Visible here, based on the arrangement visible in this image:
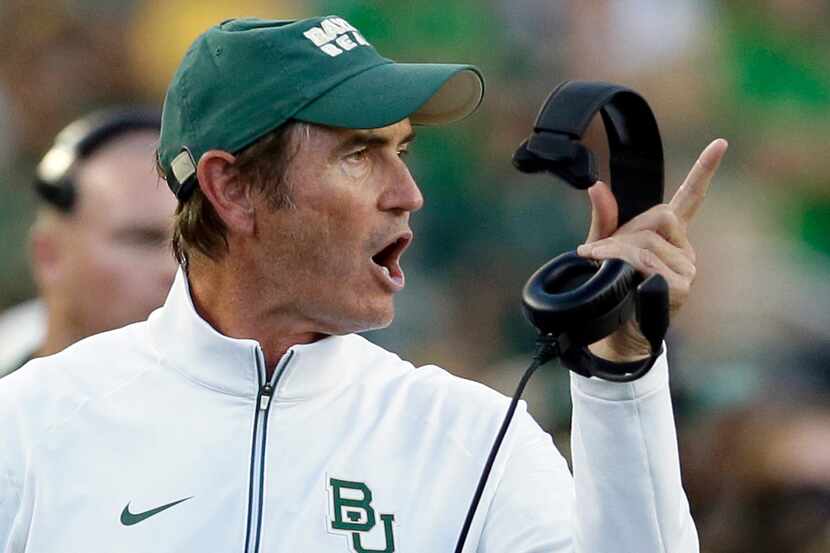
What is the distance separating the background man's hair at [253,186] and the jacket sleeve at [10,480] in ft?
1.48

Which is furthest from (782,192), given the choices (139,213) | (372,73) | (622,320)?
(622,320)

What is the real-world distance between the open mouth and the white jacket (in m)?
0.14

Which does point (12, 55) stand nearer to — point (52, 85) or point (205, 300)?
point (52, 85)

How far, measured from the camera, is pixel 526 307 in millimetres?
2131

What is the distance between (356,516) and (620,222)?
0.62m

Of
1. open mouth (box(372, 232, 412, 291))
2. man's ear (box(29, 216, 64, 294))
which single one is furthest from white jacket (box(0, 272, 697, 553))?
man's ear (box(29, 216, 64, 294))

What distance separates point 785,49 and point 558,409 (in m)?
2.17

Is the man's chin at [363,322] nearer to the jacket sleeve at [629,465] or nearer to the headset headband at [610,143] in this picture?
the jacket sleeve at [629,465]

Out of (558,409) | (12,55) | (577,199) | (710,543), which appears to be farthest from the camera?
(12,55)

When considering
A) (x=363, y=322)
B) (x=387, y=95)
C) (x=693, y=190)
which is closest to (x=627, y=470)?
→ (x=693, y=190)

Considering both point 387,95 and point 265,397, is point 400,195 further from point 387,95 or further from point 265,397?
point 265,397

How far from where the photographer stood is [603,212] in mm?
2197

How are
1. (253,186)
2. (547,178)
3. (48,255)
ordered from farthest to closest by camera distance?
(547,178), (48,255), (253,186)

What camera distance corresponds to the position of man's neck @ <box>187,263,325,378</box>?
103 inches
